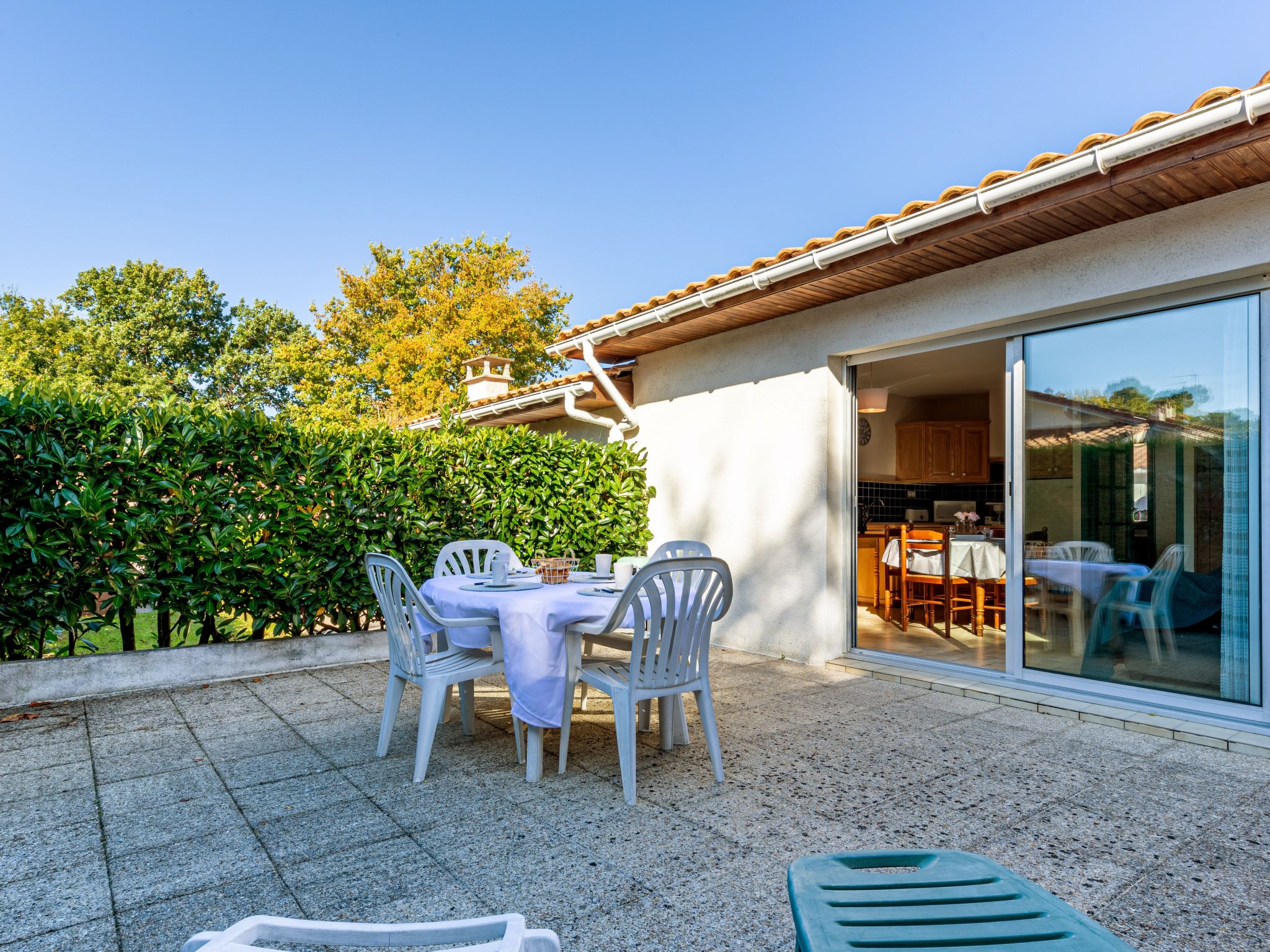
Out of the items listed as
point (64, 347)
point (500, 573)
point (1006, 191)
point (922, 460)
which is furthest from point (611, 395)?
point (64, 347)

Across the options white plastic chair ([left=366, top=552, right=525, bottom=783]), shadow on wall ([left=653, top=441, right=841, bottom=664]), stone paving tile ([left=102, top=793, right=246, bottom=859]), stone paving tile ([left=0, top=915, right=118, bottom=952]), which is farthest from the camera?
shadow on wall ([left=653, top=441, right=841, bottom=664])

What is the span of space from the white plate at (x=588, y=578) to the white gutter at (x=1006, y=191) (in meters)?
2.38

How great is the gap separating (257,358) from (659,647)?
3123 cm

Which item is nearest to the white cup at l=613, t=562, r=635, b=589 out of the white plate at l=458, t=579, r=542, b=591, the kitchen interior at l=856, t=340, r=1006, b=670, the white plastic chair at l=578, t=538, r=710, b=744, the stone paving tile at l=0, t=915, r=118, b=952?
the white plastic chair at l=578, t=538, r=710, b=744

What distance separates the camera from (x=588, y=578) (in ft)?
12.8

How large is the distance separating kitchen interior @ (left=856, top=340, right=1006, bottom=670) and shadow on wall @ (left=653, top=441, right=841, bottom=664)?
2119 millimetres

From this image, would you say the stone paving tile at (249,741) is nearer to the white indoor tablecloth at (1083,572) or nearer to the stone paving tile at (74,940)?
the stone paving tile at (74,940)

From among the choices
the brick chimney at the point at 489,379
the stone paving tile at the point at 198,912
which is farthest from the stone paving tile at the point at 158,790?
the brick chimney at the point at 489,379

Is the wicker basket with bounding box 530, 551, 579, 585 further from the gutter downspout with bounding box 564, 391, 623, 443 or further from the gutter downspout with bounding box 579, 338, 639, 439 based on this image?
the gutter downspout with bounding box 564, 391, 623, 443

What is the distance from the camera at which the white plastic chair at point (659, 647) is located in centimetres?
285

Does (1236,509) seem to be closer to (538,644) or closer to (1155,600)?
(1155,600)

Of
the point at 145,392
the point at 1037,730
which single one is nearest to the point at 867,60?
the point at 1037,730

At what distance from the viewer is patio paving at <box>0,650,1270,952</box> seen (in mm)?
2031

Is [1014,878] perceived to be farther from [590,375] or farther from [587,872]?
[590,375]
